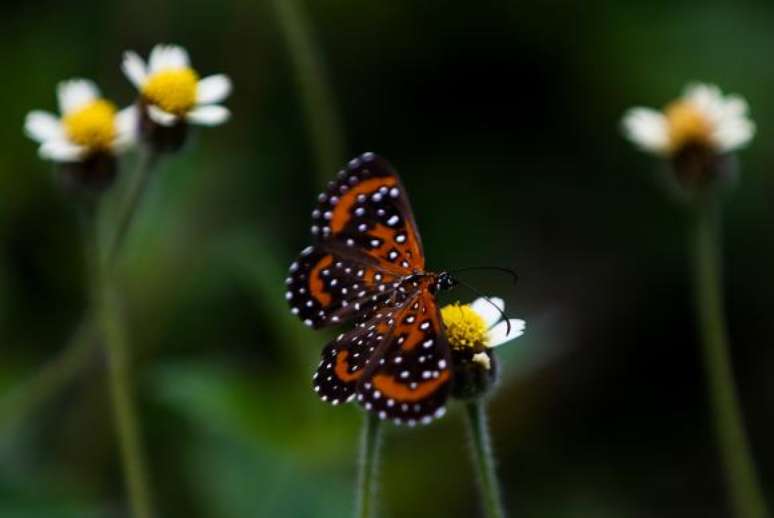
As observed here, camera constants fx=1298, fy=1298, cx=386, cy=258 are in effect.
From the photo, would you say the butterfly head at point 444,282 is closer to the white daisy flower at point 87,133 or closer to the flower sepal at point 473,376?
the flower sepal at point 473,376

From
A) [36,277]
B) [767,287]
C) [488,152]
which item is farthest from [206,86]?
[767,287]

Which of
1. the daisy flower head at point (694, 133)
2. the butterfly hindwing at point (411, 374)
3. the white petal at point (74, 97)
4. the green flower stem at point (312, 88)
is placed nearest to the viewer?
the butterfly hindwing at point (411, 374)

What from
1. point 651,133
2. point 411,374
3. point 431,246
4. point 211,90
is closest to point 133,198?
point 211,90

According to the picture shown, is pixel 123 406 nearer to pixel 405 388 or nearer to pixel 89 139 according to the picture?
pixel 89 139

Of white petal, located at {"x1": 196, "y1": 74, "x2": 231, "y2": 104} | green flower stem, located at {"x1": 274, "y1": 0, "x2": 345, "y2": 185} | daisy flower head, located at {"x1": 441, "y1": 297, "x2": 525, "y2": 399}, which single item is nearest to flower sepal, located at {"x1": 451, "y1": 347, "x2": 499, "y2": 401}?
daisy flower head, located at {"x1": 441, "y1": 297, "x2": 525, "y2": 399}

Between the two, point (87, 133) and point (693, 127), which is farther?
point (693, 127)

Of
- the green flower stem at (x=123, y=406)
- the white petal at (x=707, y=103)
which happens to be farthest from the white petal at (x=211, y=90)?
the white petal at (x=707, y=103)
